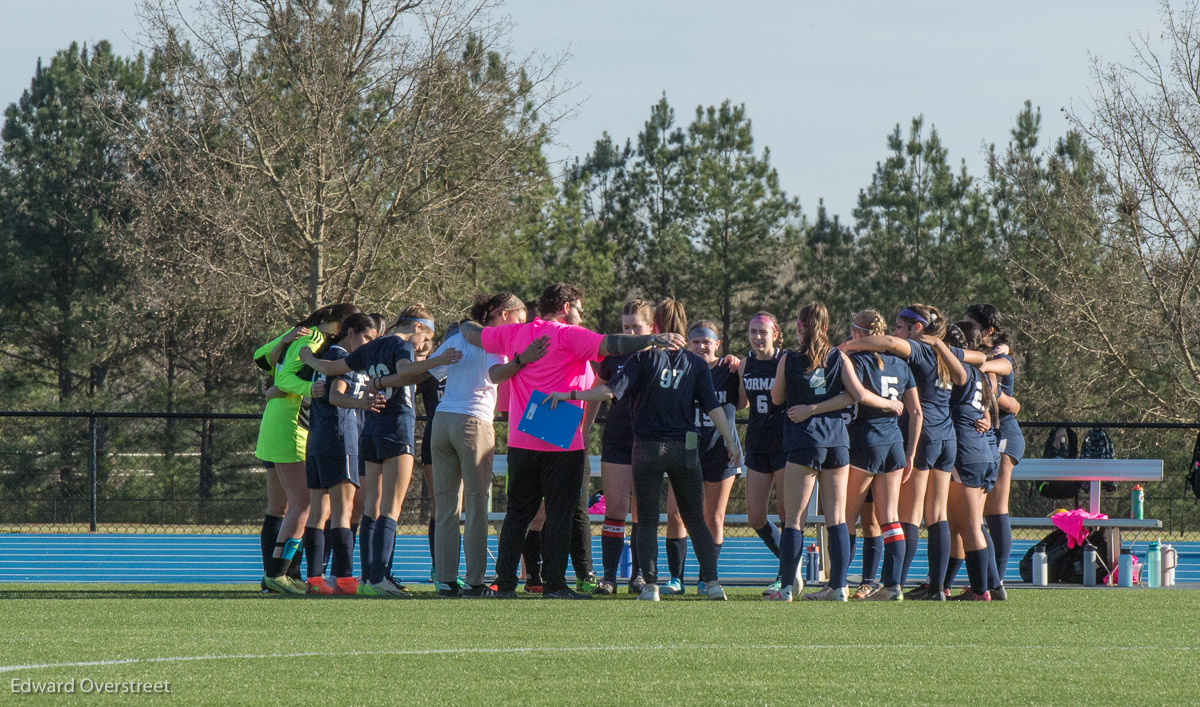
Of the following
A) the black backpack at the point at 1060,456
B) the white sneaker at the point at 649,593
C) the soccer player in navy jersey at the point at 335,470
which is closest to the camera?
the white sneaker at the point at 649,593

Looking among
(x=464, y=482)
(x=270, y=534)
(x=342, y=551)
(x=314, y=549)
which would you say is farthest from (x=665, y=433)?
(x=270, y=534)

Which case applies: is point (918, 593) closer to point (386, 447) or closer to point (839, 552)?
point (839, 552)

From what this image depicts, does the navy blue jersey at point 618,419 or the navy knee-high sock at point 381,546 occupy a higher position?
the navy blue jersey at point 618,419

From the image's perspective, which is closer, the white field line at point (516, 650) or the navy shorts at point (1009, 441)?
the white field line at point (516, 650)

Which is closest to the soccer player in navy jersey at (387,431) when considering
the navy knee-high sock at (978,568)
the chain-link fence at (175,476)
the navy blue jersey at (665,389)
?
the navy blue jersey at (665,389)

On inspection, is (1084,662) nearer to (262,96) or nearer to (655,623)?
(655,623)

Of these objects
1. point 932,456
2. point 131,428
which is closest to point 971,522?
point 932,456

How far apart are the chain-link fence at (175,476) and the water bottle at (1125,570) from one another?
26.6ft

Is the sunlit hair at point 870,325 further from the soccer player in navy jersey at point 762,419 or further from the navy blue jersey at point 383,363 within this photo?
the navy blue jersey at point 383,363

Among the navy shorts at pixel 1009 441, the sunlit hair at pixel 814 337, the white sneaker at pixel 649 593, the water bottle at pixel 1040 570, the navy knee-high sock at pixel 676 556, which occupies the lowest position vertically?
the water bottle at pixel 1040 570

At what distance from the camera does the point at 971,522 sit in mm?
7504

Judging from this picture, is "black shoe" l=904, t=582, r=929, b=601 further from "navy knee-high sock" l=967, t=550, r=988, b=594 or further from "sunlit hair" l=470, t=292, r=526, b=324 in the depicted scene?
"sunlit hair" l=470, t=292, r=526, b=324

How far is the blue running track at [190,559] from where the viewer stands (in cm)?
1095

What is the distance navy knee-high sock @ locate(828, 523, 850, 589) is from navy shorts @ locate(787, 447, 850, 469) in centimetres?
37
